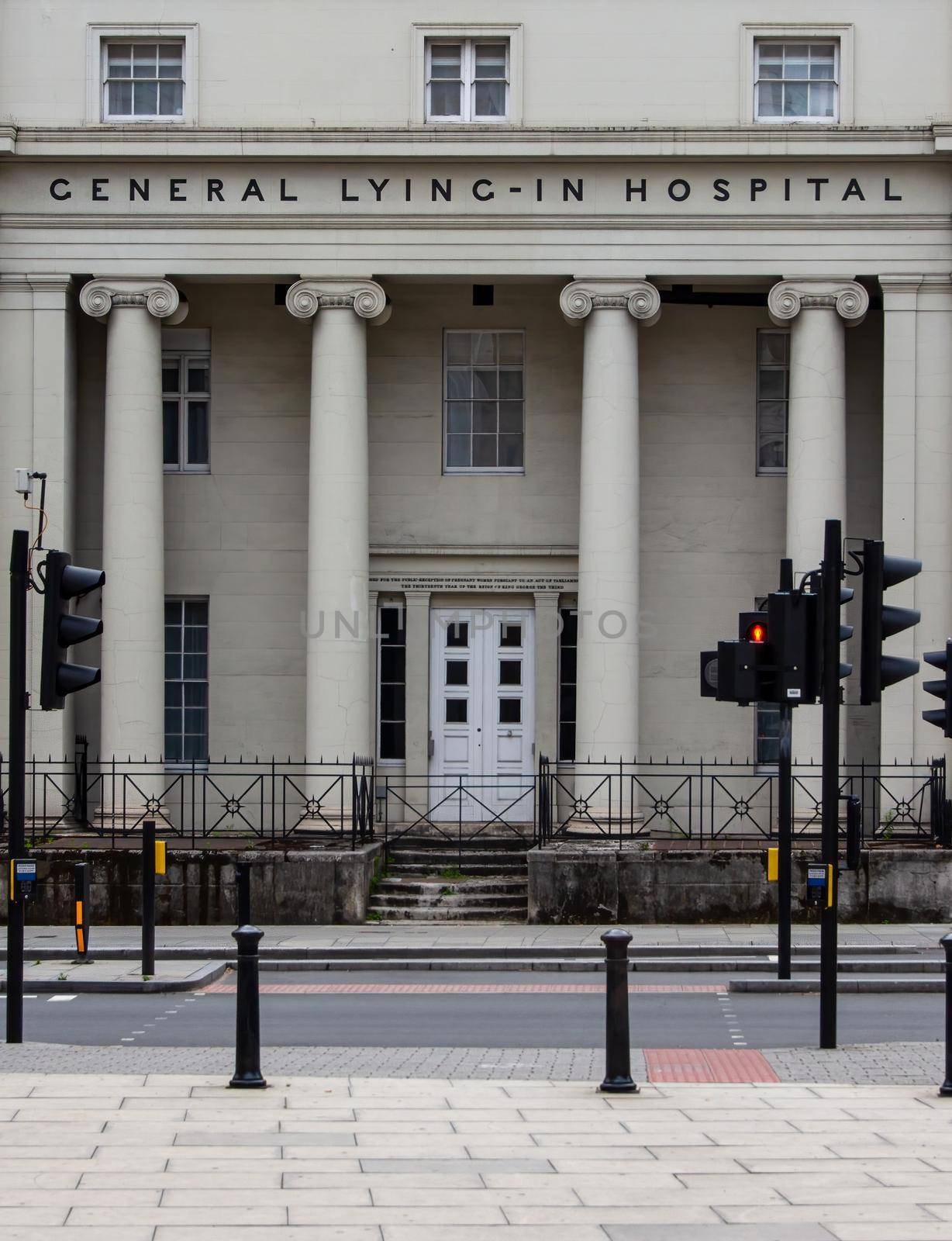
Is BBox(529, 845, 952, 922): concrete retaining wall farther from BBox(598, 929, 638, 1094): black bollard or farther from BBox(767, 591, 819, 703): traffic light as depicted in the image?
BBox(598, 929, 638, 1094): black bollard

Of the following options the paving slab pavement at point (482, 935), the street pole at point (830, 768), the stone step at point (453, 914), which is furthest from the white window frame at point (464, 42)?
the street pole at point (830, 768)

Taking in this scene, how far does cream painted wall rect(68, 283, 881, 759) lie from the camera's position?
2716 cm

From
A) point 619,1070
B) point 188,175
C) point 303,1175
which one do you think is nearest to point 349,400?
point 188,175

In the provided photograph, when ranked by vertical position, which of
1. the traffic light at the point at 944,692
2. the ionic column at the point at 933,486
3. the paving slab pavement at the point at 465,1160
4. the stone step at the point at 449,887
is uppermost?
the ionic column at the point at 933,486

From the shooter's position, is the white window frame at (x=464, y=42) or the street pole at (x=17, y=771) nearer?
the street pole at (x=17, y=771)

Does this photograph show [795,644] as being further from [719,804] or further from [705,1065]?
[719,804]

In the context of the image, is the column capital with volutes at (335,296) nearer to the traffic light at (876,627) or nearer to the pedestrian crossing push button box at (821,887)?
the traffic light at (876,627)

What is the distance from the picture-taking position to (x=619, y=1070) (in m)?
11.6

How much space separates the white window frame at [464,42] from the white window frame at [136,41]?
304 cm

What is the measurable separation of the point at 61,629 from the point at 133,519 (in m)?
11.6

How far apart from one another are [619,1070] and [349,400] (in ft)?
49.8

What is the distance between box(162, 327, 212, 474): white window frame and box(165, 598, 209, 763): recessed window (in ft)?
6.68

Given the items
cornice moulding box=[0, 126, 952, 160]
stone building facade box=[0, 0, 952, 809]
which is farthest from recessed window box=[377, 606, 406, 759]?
cornice moulding box=[0, 126, 952, 160]

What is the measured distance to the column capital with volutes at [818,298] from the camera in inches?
990
